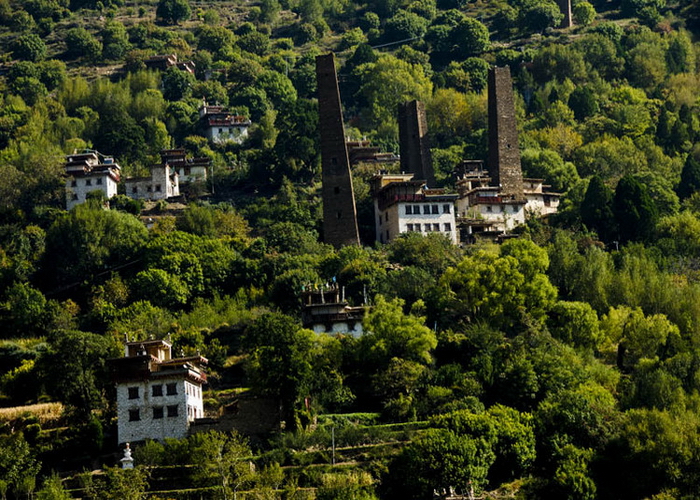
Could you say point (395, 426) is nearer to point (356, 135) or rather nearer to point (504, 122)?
point (504, 122)

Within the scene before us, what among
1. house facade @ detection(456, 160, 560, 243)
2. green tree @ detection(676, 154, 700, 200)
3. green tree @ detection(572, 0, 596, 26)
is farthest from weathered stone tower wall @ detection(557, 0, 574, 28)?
house facade @ detection(456, 160, 560, 243)

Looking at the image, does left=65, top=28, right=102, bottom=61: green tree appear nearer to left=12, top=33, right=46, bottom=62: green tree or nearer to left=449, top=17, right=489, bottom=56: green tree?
left=12, top=33, right=46, bottom=62: green tree

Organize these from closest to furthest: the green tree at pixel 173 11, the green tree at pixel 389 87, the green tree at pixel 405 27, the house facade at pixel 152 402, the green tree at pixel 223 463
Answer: the green tree at pixel 223 463 → the house facade at pixel 152 402 → the green tree at pixel 389 87 → the green tree at pixel 405 27 → the green tree at pixel 173 11

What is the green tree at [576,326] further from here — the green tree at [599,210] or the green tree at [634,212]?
the green tree at [599,210]

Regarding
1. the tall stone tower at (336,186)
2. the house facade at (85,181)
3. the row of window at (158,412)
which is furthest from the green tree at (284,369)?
the house facade at (85,181)

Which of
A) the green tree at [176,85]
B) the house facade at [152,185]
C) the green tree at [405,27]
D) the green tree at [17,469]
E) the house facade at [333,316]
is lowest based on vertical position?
the green tree at [17,469]

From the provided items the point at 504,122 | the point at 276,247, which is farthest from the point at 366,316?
the point at 504,122

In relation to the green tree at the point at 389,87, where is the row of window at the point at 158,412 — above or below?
below
